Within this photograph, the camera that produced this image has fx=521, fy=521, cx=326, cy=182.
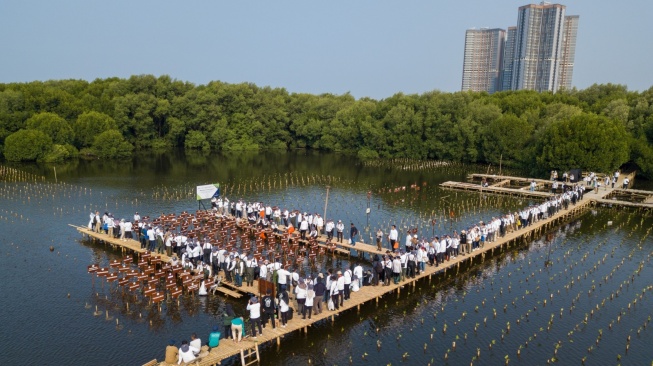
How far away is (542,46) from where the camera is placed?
16512 centimetres

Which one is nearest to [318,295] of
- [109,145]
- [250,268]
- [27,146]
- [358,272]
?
[358,272]

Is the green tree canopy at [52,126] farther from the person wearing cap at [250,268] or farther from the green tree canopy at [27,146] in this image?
the person wearing cap at [250,268]

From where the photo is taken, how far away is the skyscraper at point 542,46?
16112cm

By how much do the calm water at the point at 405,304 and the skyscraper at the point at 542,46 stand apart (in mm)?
128022

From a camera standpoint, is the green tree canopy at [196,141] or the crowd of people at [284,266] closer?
the crowd of people at [284,266]

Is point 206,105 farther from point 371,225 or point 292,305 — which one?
point 292,305

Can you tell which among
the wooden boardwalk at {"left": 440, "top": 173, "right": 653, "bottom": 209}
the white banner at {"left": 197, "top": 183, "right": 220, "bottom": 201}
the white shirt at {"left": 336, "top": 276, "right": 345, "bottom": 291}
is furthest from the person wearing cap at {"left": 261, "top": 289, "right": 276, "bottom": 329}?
the wooden boardwalk at {"left": 440, "top": 173, "right": 653, "bottom": 209}

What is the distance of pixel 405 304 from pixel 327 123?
3455 inches

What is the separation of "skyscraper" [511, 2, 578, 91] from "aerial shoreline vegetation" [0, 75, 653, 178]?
67.5 metres

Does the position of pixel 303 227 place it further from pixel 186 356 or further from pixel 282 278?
pixel 186 356

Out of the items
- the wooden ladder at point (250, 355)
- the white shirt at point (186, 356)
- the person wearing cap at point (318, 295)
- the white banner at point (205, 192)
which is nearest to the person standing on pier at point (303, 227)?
the white banner at point (205, 192)

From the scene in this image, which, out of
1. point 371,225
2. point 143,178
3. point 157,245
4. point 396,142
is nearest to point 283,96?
point 396,142

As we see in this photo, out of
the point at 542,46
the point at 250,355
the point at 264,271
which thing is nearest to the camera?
the point at 250,355

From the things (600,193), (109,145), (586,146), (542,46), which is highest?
(542,46)
